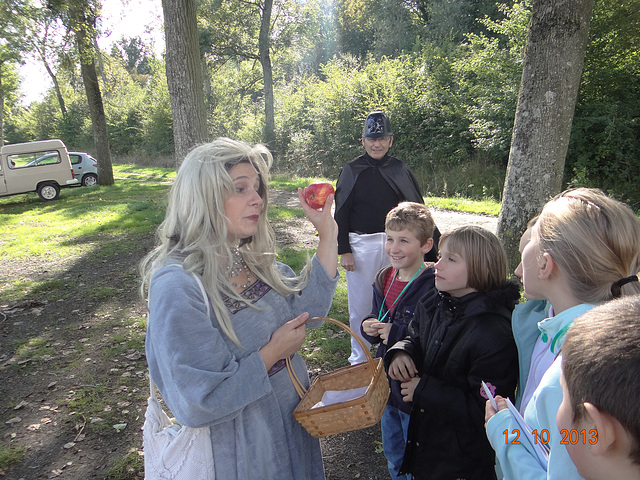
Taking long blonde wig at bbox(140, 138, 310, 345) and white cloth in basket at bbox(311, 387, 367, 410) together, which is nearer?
long blonde wig at bbox(140, 138, 310, 345)

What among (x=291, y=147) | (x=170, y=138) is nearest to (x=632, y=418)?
(x=291, y=147)

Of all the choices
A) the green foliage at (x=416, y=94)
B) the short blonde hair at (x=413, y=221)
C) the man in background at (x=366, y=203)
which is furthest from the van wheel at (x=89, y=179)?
the short blonde hair at (x=413, y=221)

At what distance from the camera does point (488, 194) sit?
13008 millimetres

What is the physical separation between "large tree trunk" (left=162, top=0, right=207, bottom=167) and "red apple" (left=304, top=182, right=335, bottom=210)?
17.4 ft

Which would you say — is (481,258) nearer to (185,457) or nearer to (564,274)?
(564,274)

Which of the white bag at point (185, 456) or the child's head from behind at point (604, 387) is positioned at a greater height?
the child's head from behind at point (604, 387)

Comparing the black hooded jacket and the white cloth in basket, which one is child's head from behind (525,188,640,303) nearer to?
the black hooded jacket

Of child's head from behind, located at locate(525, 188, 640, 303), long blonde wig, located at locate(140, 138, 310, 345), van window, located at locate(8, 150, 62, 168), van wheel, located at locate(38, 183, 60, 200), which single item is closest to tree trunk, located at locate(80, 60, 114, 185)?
van window, located at locate(8, 150, 62, 168)

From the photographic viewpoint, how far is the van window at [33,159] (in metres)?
16.3

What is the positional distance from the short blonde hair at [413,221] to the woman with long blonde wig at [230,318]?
3.46ft

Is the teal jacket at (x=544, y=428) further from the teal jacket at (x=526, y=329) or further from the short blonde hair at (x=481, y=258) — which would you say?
the short blonde hair at (x=481, y=258)

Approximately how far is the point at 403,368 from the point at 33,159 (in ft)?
62.4

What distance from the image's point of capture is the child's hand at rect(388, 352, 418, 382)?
2131mm
